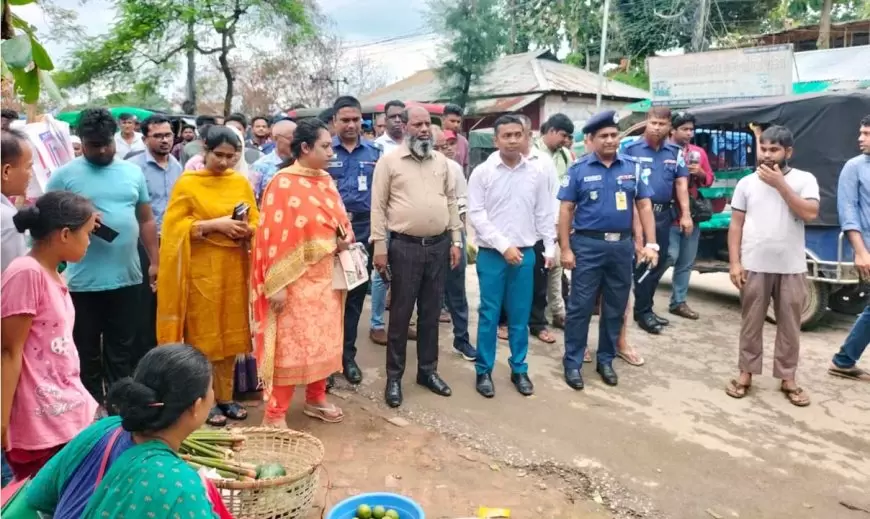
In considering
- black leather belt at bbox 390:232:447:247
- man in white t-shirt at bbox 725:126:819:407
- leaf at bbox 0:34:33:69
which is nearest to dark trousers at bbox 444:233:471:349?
black leather belt at bbox 390:232:447:247

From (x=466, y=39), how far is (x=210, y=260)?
58.6 feet

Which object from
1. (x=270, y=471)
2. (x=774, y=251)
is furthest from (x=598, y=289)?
(x=270, y=471)

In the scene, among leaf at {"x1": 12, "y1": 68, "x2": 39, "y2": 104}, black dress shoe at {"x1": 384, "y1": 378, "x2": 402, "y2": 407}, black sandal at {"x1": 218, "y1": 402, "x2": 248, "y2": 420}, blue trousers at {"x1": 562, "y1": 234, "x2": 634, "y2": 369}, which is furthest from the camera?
blue trousers at {"x1": 562, "y1": 234, "x2": 634, "y2": 369}

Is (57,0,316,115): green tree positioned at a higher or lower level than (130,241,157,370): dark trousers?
higher

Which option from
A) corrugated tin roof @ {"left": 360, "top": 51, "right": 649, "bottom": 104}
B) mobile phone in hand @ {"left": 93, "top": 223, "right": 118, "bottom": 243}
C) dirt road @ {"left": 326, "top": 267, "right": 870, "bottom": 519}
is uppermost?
corrugated tin roof @ {"left": 360, "top": 51, "right": 649, "bottom": 104}

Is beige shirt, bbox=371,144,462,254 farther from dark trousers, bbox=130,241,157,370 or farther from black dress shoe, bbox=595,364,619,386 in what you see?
black dress shoe, bbox=595,364,619,386

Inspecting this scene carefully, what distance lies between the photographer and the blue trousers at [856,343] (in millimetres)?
4879

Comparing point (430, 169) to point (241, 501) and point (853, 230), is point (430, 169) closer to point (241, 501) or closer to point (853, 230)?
point (241, 501)

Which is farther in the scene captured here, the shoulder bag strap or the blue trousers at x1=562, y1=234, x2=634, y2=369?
the blue trousers at x1=562, y1=234, x2=634, y2=369

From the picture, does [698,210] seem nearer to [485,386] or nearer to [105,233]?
[485,386]

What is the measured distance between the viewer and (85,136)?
3.61m

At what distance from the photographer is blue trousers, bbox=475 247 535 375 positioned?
4504mm

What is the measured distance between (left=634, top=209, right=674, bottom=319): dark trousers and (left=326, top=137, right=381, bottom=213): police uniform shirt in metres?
2.64

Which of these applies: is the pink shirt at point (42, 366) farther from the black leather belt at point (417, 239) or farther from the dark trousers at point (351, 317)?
the dark trousers at point (351, 317)
